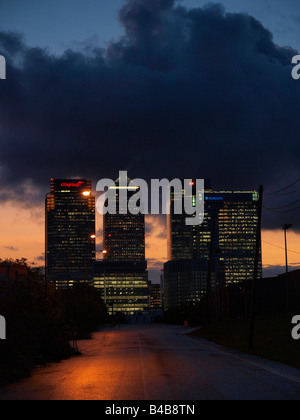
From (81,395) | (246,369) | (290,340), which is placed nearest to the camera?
(81,395)

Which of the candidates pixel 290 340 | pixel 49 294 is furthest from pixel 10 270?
pixel 290 340

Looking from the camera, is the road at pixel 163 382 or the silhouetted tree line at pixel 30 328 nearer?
the road at pixel 163 382

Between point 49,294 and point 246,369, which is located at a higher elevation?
point 49,294

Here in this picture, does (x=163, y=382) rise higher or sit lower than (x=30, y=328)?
lower

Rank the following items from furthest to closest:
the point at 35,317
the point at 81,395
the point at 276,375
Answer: the point at 35,317
the point at 276,375
the point at 81,395

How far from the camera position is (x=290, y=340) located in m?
35.3

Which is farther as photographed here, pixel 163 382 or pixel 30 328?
pixel 30 328

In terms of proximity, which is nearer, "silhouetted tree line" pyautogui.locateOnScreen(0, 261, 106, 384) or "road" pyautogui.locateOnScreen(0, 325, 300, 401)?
"road" pyautogui.locateOnScreen(0, 325, 300, 401)
